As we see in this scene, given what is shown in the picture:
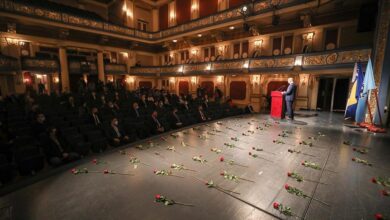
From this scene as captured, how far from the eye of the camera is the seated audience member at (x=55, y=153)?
4010 millimetres

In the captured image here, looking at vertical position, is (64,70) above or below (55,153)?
above

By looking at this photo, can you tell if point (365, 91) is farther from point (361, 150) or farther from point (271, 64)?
point (271, 64)

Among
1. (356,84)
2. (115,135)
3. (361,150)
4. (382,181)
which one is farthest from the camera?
(356,84)

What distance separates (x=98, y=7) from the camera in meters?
18.0

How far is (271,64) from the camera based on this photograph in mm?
10875

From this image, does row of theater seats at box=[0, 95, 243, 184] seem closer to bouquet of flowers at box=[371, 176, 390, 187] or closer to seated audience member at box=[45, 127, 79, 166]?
seated audience member at box=[45, 127, 79, 166]

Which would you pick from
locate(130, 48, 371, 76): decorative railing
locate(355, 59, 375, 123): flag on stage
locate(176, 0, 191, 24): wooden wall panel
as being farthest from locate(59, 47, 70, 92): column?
locate(355, 59, 375, 123): flag on stage

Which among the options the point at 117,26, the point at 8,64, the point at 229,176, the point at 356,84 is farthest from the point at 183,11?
the point at 229,176

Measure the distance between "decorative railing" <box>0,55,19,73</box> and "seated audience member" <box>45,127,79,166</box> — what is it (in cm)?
865

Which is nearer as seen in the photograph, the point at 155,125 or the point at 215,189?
the point at 215,189

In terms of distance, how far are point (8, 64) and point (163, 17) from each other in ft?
41.7

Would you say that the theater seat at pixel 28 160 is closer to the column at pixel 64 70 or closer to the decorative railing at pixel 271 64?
the column at pixel 64 70

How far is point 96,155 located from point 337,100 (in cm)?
1295

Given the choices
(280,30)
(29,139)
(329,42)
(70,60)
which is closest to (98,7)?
(70,60)
